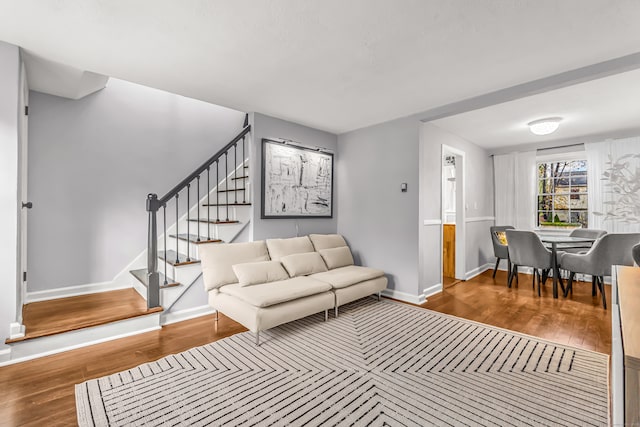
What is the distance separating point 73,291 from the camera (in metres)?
3.24

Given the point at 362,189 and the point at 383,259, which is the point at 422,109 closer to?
the point at 362,189

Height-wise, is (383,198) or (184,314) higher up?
(383,198)

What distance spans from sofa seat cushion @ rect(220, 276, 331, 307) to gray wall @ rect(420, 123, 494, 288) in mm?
1646

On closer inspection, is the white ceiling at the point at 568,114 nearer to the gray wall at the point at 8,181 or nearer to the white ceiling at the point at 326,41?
the white ceiling at the point at 326,41

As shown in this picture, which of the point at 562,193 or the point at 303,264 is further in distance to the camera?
the point at 562,193

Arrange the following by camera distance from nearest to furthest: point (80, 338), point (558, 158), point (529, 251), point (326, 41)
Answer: point (326, 41) < point (80, 338) < point (529, 251) < point (558, 158)

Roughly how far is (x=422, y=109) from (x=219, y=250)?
2.88 m

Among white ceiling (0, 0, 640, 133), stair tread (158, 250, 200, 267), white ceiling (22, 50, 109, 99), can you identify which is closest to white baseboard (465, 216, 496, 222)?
white ceiling (0, 0, 640, 133)

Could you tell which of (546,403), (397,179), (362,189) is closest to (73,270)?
(362,189)

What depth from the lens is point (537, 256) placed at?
13.1 ft

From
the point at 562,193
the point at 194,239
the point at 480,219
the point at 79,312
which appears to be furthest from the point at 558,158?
the point at 79,312

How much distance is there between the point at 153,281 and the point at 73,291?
46.8 inches

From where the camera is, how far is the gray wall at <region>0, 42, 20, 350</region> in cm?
214

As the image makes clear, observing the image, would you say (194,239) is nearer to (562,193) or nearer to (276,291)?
(276,291)
